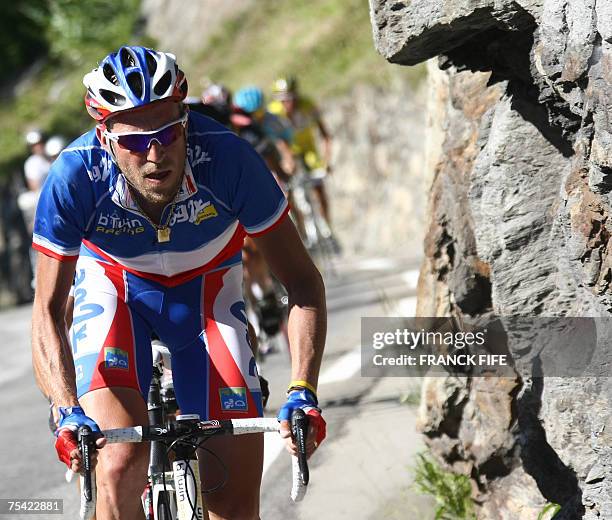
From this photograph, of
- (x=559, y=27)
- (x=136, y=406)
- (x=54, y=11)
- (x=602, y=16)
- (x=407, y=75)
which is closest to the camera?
(x=602, y=16)

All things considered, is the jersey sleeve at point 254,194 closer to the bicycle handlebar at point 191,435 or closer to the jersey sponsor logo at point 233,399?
the jersey sponsor logo at point 233,399

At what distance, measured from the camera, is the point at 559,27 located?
3988mm

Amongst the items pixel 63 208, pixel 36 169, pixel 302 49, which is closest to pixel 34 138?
pixel 36 169

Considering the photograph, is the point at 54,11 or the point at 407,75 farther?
the point at 54,11

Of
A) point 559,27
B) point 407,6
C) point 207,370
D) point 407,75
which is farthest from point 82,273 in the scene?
point 407,75

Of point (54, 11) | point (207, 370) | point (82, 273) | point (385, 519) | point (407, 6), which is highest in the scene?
point (54, 11)

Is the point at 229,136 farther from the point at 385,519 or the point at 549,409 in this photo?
the point at 385,519

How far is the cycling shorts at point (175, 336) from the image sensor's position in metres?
4.34

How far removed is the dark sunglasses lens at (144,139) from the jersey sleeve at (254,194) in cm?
29

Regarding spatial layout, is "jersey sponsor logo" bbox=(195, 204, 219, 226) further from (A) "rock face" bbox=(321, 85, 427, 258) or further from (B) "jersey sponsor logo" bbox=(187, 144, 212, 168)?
(A) "rock face" bbox=(321, 85, 427, 258)

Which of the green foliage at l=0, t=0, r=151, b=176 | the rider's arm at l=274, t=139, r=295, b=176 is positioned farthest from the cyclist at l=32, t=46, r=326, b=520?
the green foliage at l=0, t=0, r=151, b=176

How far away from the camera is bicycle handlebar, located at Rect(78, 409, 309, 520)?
11.6ft

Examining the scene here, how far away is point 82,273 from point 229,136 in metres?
0.87

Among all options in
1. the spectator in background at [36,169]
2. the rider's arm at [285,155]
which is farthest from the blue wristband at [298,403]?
the rider's arm at [285,155]
